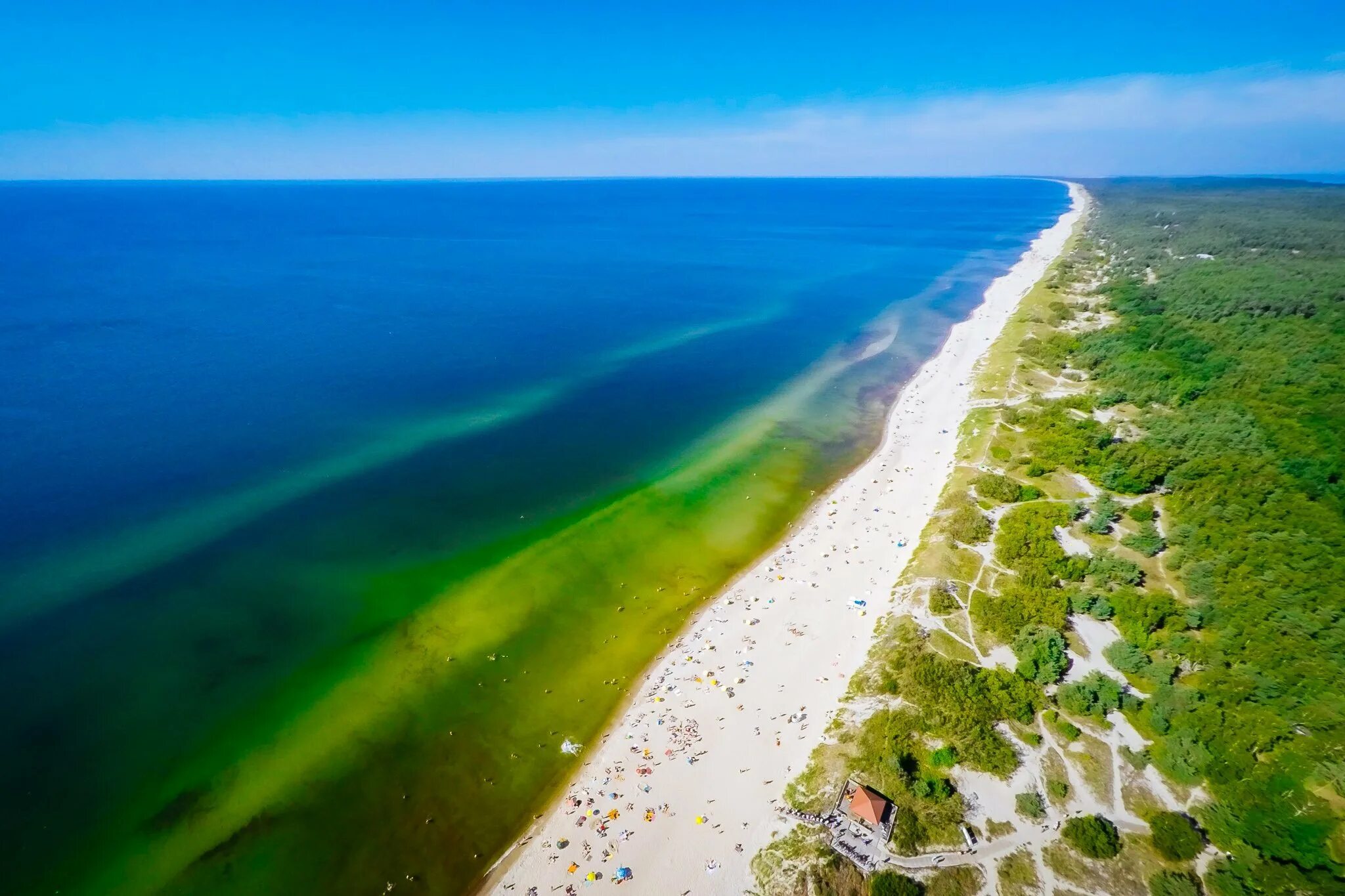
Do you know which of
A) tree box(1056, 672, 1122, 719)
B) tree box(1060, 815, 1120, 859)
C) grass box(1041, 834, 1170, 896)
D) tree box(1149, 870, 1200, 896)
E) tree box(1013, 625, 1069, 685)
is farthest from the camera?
tree box(1013, 625, 1069, 685)

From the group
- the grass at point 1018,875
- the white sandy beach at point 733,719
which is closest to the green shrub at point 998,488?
the white sandy beach at point 733,719

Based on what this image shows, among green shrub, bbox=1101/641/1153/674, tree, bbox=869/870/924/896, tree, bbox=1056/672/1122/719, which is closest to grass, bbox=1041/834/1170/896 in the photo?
tree, bbox=869/870/924/896

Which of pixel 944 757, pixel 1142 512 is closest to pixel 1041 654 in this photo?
pixel 944 757

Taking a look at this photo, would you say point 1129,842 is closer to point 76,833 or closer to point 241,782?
point 241,782

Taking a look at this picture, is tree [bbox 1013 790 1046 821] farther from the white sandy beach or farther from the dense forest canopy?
the white sandy beach

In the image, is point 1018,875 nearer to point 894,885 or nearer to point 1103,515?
point 894,885

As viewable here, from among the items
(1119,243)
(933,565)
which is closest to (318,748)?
(933,565)

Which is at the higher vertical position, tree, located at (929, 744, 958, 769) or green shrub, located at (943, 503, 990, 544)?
green shrub, located at (943, 503, 990, 544)
